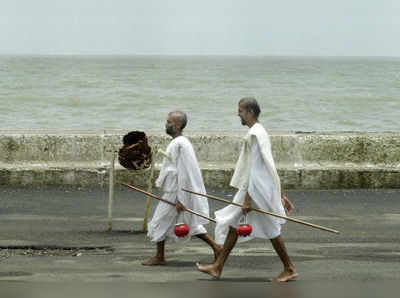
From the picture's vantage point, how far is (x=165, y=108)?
58.3 m

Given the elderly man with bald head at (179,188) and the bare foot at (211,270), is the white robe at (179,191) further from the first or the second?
the bare foot at (211,270)

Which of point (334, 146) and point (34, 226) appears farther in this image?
point (334, 146)

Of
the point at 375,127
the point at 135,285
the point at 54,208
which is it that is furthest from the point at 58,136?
the point at 375,127

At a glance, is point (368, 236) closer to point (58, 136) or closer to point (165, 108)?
point (58, 136)

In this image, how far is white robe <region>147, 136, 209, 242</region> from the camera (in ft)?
28.4

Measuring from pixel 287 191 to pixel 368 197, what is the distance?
43.1 inches

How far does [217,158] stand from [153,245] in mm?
4100

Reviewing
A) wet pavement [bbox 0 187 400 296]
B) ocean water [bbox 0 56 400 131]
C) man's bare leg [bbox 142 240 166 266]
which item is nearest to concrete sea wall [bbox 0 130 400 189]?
wet pavement [bbox 0 187 400 296]

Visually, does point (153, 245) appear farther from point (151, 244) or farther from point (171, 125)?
point (171, 125)

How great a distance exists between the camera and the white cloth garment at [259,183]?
7.85m

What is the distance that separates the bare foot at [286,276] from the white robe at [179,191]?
113 centimetres

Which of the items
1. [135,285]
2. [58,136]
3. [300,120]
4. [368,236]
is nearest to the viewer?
[135,285]

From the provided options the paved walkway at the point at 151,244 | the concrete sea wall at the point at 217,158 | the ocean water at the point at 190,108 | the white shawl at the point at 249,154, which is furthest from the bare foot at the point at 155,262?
the ocean water at the point at 190,108

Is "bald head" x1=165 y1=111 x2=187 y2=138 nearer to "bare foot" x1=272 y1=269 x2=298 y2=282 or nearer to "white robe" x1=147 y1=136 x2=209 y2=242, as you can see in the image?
"white robe" x1=147 y1=136 x2=209 y2=242
